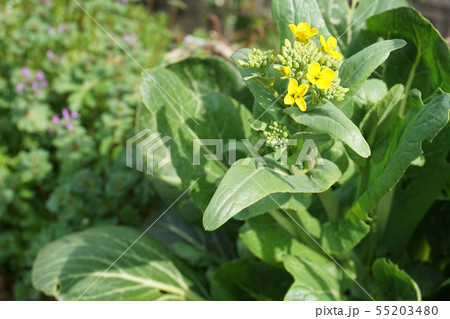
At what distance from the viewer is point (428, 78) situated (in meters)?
1.40

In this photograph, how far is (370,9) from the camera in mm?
1558

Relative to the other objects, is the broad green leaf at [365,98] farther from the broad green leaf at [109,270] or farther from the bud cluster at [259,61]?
the broad green leaf at [109,270]

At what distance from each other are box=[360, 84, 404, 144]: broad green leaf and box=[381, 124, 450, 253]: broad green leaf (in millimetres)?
169

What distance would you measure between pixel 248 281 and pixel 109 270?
19.7 inches

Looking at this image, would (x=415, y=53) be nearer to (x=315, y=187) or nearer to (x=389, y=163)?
(x=389, y=163)

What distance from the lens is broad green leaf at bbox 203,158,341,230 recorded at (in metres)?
0.90

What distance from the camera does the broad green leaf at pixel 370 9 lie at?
1522 mm

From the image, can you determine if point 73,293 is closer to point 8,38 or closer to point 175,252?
point 175,252

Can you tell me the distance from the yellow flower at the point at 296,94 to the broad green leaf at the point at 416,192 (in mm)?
565

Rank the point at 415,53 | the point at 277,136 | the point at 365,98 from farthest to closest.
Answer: the point at 415,53 → the point at 365,98 → the point at 277,136

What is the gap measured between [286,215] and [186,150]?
14.7 inches

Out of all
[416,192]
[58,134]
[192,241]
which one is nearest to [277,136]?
[416,192]

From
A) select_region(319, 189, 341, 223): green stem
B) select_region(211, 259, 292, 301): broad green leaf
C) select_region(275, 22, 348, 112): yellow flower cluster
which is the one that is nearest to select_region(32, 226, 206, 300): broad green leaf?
select_region(211, 259, 292, 301): broad green leaf
